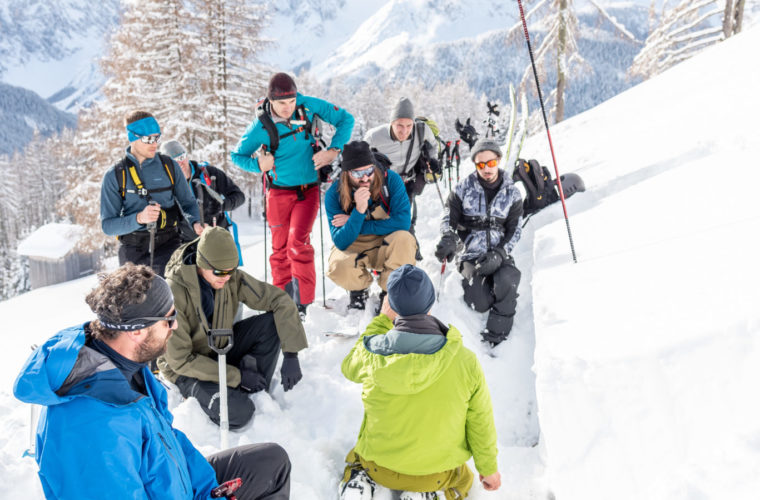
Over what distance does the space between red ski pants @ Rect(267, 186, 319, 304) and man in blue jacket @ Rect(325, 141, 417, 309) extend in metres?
0.30

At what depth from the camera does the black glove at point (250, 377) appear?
12.4ft

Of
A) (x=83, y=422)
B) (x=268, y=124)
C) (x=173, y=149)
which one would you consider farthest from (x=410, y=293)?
(x=173, y=149)

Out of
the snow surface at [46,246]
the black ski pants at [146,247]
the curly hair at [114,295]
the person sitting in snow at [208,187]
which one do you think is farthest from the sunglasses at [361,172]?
→ the snow surface at [46,246]

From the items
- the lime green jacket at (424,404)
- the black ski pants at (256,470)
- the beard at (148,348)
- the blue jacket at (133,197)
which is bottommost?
the black ski pants at (256,470)

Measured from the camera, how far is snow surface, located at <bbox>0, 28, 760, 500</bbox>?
2482mm

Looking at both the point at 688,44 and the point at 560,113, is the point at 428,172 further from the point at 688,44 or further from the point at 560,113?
the point at 688,44

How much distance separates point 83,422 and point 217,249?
187 cm

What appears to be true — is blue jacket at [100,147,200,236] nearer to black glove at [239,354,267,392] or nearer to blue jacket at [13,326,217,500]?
black glove at [239,354,267,392]

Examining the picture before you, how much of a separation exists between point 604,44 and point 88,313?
190160mm

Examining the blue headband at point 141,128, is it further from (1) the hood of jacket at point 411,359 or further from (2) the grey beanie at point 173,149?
(1) the hood of jacket at point 411,359

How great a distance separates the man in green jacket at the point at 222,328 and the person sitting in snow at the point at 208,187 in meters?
2.14

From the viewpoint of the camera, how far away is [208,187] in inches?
228

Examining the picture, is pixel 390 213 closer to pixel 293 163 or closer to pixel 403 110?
pixel 293 163

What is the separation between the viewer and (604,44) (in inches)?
6437
